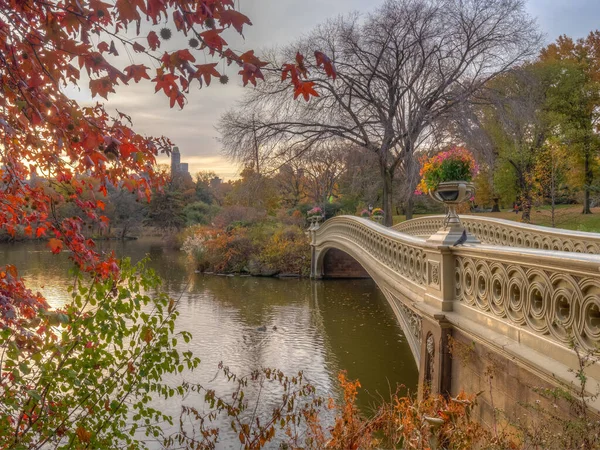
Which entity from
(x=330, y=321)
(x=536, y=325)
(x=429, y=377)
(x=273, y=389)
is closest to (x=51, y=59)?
(x=536, y=325)

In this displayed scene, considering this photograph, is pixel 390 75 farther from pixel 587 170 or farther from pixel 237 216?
pixel 237 216

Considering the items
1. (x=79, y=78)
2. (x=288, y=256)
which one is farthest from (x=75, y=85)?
(x=288, y=256)

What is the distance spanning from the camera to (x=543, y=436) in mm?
3006

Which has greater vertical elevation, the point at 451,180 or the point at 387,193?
the point at 387,193

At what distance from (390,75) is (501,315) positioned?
16.6m

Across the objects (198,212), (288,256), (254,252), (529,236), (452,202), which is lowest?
(288,256)

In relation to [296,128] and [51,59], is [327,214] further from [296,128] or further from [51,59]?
[51,59]

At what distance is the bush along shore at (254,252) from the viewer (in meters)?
25.8

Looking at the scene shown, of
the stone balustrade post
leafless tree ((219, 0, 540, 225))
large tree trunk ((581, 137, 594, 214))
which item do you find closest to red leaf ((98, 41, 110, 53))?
the stone balustrade post

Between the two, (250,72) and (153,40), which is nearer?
(250,72)

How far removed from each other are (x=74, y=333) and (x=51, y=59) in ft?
5.58

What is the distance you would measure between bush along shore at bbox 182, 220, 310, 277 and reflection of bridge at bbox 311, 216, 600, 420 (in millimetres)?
17503

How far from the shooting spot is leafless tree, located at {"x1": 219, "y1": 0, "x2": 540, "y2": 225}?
1861 cm

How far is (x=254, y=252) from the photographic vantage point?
26703 mm
